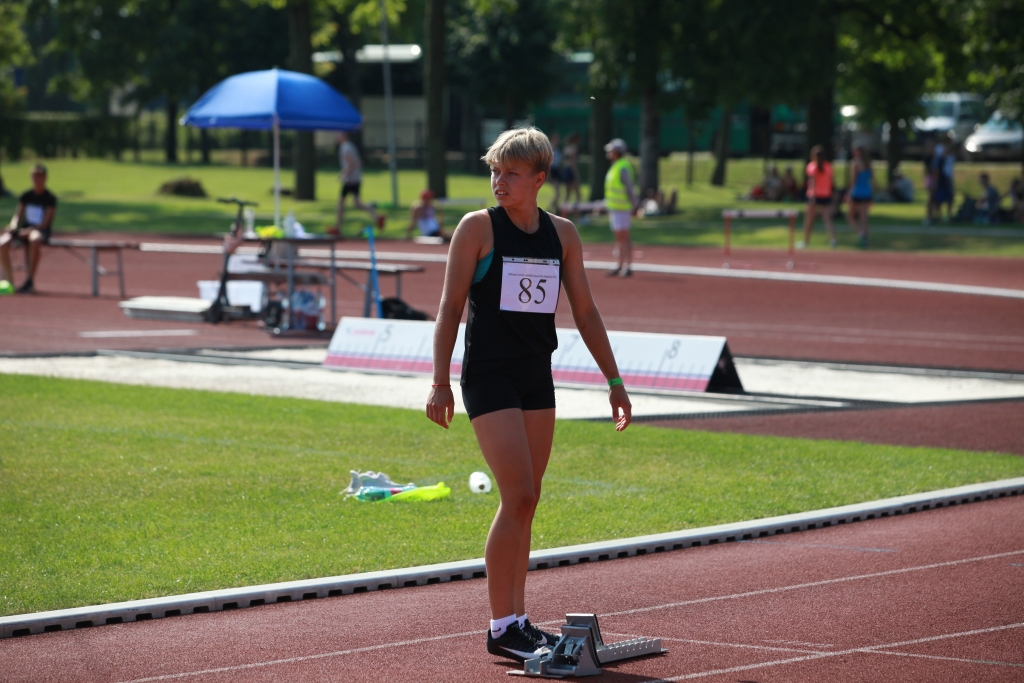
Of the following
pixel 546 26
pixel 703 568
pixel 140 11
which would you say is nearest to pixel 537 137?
pixel 703 568

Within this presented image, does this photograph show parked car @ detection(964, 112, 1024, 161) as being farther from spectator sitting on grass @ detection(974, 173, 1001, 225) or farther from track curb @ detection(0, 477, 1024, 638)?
track curb @ detection(0, 477, 1024, 638)

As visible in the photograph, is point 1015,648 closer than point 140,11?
Yes

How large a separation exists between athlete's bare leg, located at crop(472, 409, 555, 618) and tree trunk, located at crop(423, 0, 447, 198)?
32.0m

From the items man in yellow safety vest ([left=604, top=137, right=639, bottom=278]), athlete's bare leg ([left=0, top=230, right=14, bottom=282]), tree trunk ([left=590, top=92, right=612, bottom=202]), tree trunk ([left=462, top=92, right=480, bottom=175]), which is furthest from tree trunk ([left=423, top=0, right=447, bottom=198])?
tree trunk ([left=462, top=92, right=480, bottom=175])

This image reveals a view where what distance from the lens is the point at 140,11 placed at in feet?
222

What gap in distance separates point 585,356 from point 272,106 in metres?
6.95

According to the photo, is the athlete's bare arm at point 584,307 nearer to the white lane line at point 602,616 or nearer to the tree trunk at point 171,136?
the white lane line at point 602,616

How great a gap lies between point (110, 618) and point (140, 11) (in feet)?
220

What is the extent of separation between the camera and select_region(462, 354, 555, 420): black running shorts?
4.93 metres

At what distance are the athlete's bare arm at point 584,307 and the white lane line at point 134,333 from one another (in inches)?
445

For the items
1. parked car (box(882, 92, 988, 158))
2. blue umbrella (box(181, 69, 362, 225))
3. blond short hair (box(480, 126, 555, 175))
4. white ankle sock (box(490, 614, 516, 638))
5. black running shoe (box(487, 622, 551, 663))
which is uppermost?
parked car (box(882, 92, 988, 158))

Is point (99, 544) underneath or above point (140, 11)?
underneath

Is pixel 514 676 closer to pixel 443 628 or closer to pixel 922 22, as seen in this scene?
pixel 443 628

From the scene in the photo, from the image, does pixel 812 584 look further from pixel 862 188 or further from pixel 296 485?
pixel 862 188
